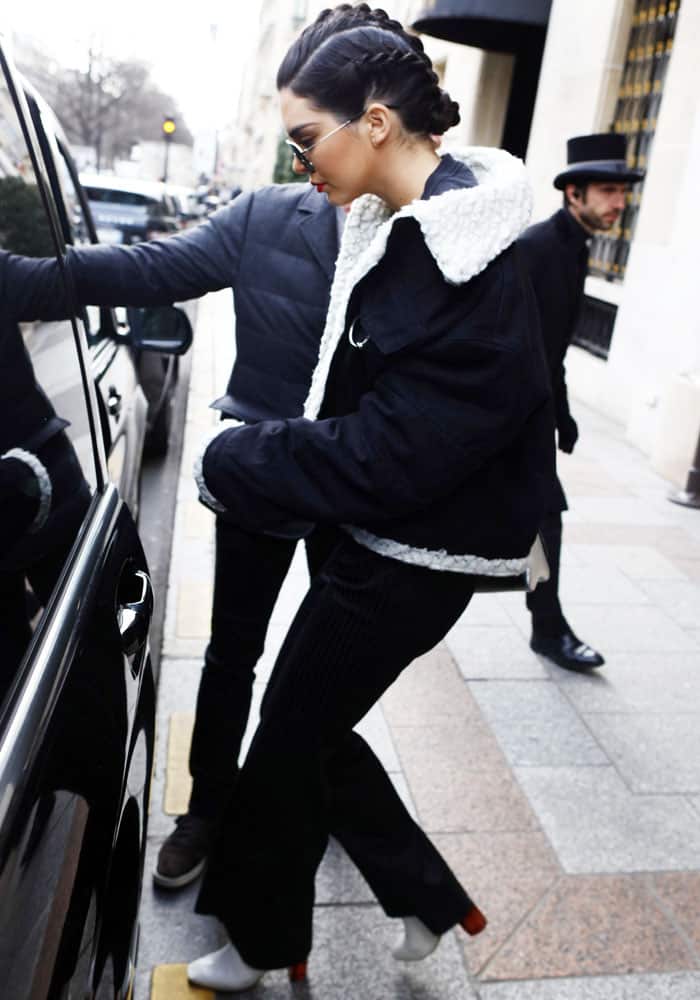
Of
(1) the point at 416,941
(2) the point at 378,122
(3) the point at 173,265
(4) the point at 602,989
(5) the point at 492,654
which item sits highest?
(2) the point at 378,122

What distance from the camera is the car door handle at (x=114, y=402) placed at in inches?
108

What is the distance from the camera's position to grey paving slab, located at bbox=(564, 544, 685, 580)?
5236mm

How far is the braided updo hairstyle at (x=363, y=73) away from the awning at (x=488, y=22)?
10.9m

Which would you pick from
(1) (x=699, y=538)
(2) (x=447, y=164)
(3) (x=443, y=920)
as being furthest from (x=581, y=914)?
(1) (x=699, y=538)

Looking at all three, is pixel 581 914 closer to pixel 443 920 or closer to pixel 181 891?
pixel 443 920

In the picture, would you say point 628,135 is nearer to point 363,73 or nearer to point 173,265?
point 173,265

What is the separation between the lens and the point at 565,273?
348 centimetres

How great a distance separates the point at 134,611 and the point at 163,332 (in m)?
1.92

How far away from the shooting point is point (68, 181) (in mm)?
3240

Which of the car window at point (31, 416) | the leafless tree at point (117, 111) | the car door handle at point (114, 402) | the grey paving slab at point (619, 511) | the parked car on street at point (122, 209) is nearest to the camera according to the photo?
the car window at point (31, 416)

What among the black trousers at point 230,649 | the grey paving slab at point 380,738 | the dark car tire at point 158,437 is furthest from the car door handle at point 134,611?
the dark car tire at point 158,437

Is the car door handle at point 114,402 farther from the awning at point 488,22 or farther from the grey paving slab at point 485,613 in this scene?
the awning at point 488,22

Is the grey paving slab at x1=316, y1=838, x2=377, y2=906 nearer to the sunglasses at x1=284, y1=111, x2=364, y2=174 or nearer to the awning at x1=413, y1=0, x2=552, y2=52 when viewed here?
the sunglasses at x1=284, y1=111, x2=364, y2=174

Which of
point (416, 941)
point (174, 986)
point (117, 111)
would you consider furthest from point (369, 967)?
point (117, 111)
